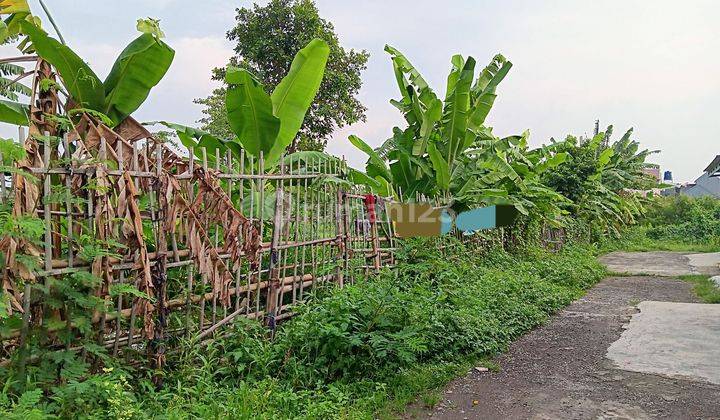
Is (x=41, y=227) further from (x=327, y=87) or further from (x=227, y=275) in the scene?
(x=327, y=87)

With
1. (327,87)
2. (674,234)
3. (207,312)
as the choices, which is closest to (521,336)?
(207,312)

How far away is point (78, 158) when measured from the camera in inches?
122

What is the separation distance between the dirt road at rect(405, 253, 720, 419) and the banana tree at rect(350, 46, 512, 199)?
2.91m

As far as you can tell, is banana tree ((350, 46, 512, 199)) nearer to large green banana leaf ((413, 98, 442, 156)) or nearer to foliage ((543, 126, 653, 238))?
large green banana leaf ((413, 98, 442, 156))

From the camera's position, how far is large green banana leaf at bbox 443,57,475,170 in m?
8.22

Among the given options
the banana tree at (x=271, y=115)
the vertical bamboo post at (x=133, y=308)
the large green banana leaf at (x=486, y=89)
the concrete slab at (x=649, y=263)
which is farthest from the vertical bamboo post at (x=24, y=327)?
the concrete slab at (x=649, y=263)

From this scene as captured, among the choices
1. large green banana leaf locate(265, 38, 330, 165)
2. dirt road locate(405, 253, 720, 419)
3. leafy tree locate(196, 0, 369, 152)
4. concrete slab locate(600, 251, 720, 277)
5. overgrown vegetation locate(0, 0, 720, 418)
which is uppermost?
leafy tree locate(196, 0, 369, 152)

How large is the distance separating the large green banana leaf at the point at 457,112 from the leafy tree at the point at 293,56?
26.5 feet

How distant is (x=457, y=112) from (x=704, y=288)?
5208mm

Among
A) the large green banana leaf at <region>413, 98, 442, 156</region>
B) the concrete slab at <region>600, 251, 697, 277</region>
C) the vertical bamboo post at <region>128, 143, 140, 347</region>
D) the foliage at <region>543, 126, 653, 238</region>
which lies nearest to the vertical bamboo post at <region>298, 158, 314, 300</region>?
the vertical bamboo post at <region>128, 143, 140, 347</region>

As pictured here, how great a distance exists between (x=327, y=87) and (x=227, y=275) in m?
13.8

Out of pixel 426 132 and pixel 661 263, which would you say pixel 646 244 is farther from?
pixel 426 132

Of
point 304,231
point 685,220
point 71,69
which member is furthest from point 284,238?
point 685,220

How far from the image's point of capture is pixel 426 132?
8.38 m
